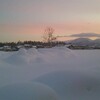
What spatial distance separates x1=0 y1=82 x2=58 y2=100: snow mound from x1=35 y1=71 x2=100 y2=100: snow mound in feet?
5.83

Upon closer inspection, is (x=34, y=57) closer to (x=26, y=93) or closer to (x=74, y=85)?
(x=74, y=85)

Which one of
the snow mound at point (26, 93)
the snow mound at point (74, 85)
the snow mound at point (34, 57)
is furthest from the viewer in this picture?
the snow mound at point (34, 57)

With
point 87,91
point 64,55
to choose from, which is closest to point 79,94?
point 87,91

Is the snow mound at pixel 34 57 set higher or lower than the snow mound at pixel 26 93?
lower

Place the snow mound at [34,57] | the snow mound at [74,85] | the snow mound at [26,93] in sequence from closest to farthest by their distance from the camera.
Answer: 1. the snow mound at [26,93]
2. the snow mound at [74,85]
3. the snow mound at [34,57]

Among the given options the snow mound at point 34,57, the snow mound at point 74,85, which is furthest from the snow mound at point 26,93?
the snow mound at point 34,57

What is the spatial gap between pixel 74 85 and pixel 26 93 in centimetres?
290

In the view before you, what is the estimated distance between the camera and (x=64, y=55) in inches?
731

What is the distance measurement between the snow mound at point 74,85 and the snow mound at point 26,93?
1777 mm

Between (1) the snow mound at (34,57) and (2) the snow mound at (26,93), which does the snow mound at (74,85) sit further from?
(1) the snow mound at (34,57)

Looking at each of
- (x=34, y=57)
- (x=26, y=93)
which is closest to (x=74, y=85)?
(x=26, y=93)

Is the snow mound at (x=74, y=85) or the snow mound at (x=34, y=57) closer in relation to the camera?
the snow mound at (x=74, y=85)

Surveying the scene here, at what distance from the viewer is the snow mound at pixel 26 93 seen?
4.74 meters

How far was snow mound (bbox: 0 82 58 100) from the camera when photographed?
15.6 ft
